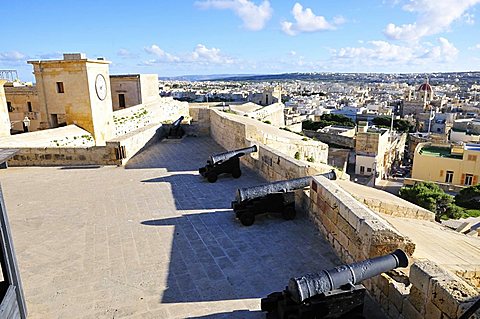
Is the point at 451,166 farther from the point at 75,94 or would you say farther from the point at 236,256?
the point at 236,256

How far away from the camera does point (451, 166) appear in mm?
28281

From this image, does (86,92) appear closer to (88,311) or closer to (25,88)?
(25,88)

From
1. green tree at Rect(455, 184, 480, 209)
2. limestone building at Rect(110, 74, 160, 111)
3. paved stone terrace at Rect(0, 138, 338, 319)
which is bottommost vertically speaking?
green tree at Rect(455, 184, 480, 209)

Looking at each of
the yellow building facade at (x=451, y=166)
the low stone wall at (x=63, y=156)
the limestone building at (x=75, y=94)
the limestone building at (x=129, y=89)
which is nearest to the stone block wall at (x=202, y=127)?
the limestone building at (x=75, y=94)

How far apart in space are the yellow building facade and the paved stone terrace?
26653mm

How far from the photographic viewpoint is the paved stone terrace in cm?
327

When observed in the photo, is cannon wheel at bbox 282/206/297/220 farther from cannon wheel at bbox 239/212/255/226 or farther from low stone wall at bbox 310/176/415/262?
cannon wheel at bbox 239/212/255/226

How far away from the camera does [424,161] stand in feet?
94.7

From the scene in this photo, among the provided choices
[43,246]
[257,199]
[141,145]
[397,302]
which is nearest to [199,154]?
[141,145]

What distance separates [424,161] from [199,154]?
2522 centimetres

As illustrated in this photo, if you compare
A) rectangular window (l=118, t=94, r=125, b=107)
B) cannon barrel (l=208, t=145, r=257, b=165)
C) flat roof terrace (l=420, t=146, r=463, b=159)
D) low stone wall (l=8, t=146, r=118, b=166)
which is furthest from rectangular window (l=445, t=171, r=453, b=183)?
low stone wall (l=8, t=146, r=118, b=166)

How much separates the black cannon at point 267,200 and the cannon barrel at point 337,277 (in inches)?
84.6

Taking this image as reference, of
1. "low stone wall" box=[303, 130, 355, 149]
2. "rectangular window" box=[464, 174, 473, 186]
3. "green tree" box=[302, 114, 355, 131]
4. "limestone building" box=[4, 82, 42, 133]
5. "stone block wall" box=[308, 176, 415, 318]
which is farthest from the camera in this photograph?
"green tree" box=[302, 114, 355, 131]

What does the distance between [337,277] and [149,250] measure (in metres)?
2.41
